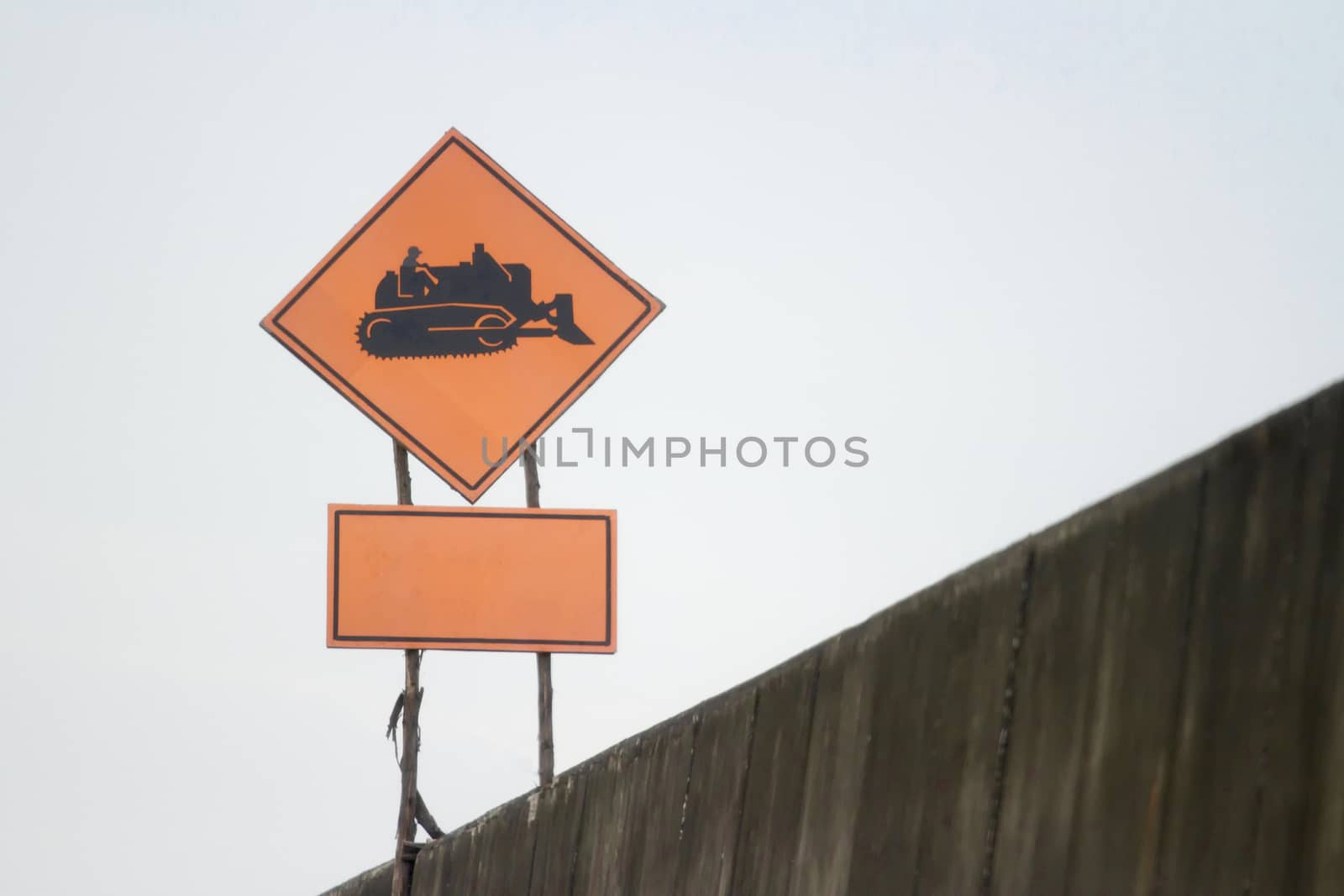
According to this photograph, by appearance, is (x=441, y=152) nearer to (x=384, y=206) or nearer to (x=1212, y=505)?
(x=384, y=206)

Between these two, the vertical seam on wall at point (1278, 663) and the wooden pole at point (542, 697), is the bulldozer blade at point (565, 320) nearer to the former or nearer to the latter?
the wooden pole at point (542, 697)

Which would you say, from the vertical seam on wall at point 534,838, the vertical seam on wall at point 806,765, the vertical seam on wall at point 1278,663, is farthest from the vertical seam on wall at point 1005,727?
the vertical seam on wall at point 534,838

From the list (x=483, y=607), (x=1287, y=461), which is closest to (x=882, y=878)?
(x=1287, y=461)

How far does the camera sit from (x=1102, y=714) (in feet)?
6.33

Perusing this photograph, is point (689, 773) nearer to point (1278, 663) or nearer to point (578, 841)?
point (578, 841)

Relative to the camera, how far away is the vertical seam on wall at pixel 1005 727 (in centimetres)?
214

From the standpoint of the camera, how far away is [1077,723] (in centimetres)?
199

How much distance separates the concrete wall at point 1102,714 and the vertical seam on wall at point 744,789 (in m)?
0.01

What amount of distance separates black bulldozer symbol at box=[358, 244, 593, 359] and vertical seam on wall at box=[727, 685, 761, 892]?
3.66 meters

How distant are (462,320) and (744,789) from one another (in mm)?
3859

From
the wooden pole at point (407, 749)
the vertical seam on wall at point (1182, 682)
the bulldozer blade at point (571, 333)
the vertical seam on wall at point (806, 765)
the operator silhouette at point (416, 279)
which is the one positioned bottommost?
the wooden pole at point (407, 749)

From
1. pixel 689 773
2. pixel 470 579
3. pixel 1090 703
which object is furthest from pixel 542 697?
pixel 1090 703

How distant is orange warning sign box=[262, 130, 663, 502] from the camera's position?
22.1 ft

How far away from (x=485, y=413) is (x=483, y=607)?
823 mm
